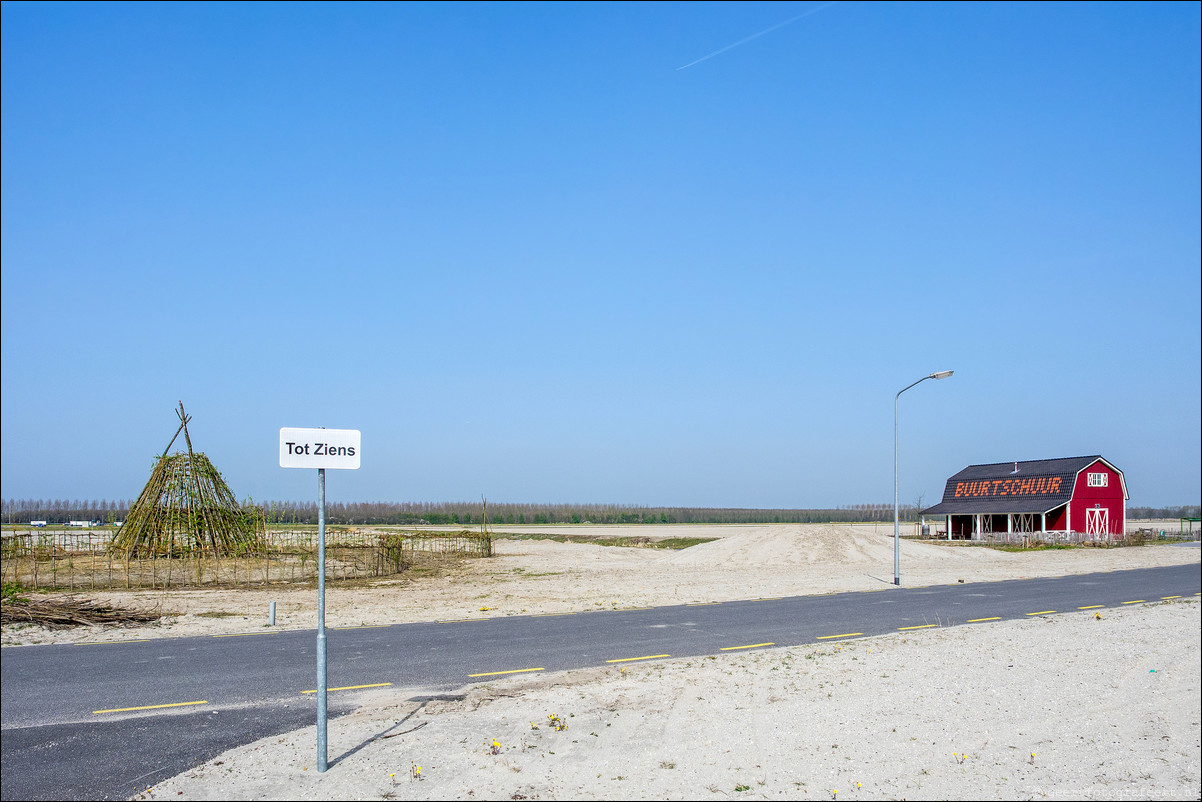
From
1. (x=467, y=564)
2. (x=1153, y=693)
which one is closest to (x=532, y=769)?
(x=1153, y=693)

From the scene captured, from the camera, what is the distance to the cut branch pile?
1586 centimetres

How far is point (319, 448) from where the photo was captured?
679 cm

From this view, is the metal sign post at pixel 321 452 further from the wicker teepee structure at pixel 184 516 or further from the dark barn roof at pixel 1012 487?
the dark barn roof at pixel 1012 487

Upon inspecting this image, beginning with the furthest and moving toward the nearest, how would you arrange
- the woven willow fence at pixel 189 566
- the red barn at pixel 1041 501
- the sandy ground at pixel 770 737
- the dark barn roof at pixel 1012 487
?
the dark barn roof at pixel 1012 487
the red barn at pixel 1041 501
the woven willow fence at pixel 189 566
the sandy ground at pixel 770 737

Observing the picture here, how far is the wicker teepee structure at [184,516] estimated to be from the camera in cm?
3117

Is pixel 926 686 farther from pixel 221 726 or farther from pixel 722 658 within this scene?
pixel 221 726

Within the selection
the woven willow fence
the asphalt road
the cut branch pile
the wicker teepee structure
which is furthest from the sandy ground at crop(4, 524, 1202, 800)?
the wicker teepee structure

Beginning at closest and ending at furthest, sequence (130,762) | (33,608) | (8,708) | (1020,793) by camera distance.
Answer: (1020,793)
(130,762)
(8,708)
(33,608)

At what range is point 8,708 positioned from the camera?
31.2ft

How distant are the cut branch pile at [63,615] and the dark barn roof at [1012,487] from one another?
182ft

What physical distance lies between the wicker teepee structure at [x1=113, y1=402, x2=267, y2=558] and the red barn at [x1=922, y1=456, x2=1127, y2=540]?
50.0 metres

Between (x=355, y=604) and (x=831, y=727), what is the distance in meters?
15.6

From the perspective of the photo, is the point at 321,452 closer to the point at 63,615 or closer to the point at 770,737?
the point at 770,737

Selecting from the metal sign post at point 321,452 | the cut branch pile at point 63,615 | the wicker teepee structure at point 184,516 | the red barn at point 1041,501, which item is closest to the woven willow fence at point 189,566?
the wicker teepee structure at point 184,516
